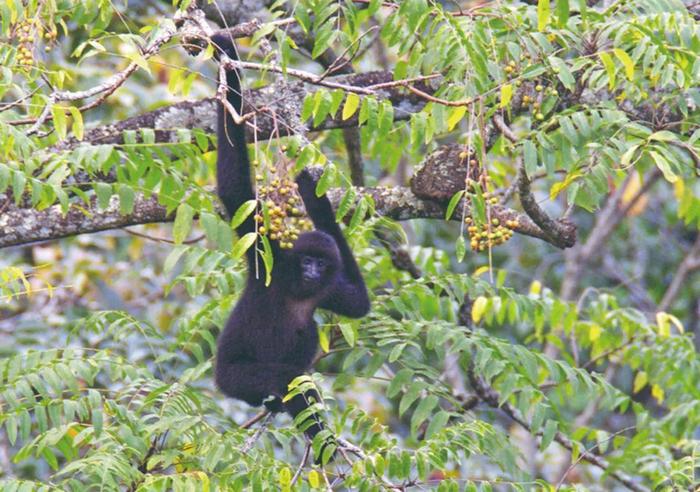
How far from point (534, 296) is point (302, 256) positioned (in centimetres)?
143

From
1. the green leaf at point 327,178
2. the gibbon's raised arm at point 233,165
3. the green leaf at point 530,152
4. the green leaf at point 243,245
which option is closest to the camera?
the green leaf at point 243,245

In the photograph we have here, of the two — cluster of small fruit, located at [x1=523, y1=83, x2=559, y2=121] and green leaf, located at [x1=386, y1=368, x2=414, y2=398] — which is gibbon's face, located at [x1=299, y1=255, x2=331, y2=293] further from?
cluster of small fruit, located at [x1=523, y1=83, x2=559, y2=121]

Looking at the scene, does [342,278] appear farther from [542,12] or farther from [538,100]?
[542,12]

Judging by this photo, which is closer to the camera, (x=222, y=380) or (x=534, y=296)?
(x=222, y=380)

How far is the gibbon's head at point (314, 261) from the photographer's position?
5496 mm

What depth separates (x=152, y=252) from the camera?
32.6ft

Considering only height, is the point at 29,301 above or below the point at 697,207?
below

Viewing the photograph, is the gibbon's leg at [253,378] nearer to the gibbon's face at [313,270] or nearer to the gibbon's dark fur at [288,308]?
the gibbon's dark fur at [288,308]

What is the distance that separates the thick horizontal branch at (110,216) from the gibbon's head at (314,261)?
317 millimetres

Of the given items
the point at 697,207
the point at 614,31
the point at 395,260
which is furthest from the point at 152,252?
the point at 614,31

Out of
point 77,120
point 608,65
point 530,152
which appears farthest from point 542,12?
point 77,120

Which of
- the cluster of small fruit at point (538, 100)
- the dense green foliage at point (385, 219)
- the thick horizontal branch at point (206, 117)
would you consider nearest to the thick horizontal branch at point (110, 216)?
the dense green foliage at point (385, 219)

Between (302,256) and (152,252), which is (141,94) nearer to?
(152,252)

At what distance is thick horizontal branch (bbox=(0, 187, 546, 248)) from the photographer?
544 centimetres
